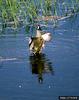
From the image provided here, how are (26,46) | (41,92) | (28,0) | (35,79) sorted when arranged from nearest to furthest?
(41,92) < (35,79) < (26,46) < (28,0)

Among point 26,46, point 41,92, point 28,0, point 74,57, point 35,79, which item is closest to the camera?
point 41,92

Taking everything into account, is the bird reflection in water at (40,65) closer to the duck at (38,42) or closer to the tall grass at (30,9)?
the duck at (38,42)

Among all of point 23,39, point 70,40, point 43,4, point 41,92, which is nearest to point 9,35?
point 23,39

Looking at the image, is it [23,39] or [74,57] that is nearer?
[74,57]

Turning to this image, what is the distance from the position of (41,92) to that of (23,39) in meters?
2.48

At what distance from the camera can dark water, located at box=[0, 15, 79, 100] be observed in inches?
302

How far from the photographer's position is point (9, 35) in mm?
10250

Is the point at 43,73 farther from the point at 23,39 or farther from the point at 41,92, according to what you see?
the point at 23,39

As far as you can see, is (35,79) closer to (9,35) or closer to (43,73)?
(43,73)

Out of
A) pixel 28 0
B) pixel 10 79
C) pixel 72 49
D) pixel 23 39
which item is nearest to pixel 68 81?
pixel 10 79

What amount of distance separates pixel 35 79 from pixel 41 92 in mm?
576

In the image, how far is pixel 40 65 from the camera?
8836mm

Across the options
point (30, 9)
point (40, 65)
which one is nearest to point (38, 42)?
point (40, 65)

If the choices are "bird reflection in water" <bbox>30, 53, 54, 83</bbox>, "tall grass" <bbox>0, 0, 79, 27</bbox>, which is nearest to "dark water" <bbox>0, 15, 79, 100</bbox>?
"bird reflection in water" <bbox>30, 53, 54, 83</bbox>
